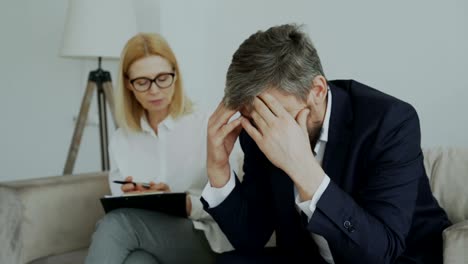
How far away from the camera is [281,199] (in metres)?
1.28

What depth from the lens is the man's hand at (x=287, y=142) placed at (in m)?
1.06

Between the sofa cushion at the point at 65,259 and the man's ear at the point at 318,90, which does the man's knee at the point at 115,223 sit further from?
the man's ear at the point at 318,90

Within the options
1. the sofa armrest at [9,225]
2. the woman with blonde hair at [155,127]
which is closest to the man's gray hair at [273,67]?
the woman with blonde hair at [155,127]

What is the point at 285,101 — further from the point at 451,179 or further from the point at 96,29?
the point at 96,29

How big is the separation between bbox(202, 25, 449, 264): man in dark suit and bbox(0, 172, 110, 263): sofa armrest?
71cm

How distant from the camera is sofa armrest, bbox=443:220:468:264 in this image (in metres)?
1.03

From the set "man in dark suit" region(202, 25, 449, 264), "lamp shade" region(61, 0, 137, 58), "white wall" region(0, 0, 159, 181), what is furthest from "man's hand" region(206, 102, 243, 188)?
"white wall" region(0, 0, 159, 181)

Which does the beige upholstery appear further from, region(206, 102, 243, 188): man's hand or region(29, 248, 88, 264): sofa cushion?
region(29, 248, 88, 264): sofa cushion

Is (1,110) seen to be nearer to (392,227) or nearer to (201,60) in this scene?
(201,60)

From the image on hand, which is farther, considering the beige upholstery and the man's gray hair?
the beige upholstery

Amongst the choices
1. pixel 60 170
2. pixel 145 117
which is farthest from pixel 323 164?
pixel 60 170

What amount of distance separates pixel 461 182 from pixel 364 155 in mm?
426

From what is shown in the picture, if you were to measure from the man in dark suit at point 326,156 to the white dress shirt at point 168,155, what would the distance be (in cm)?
51

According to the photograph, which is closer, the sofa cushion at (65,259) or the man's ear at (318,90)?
the man's ear at (318,90)
